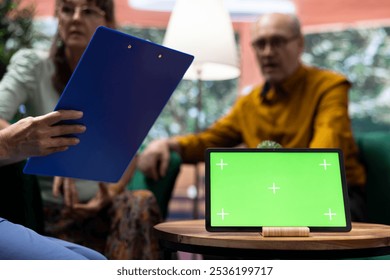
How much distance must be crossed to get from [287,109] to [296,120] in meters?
0.08

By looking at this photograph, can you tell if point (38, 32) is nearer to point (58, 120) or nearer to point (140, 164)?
point (140, 164)

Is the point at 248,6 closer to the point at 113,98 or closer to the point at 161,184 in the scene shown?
the point at 161,184

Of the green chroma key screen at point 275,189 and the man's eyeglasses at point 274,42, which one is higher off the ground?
the man's eyeglasses at point 274,42

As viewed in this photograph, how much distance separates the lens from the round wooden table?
1099 millimetres

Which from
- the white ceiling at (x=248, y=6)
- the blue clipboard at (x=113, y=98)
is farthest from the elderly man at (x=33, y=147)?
the white ceiling at (x=248, y=6)

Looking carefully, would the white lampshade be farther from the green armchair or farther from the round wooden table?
the round wooden table

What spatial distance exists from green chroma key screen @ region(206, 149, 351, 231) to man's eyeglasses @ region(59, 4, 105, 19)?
40.6 inches

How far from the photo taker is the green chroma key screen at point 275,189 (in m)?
1.21

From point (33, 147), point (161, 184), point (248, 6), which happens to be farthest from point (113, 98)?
point (248, 6)

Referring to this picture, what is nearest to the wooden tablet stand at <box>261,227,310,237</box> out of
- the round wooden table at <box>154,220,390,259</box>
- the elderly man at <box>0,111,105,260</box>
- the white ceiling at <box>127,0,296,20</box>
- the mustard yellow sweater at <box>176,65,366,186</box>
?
the round wooden table at <box>154,220,390,259</box>

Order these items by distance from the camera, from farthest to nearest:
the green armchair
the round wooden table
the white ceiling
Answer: the white ceiling, the green armchair, the round wooden table

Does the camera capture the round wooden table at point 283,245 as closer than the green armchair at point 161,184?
Yes

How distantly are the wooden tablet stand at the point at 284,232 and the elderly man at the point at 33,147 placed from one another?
491mm

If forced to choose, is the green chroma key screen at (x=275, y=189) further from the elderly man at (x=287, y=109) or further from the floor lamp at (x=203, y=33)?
the floor lamp at (x=203, y=33)
